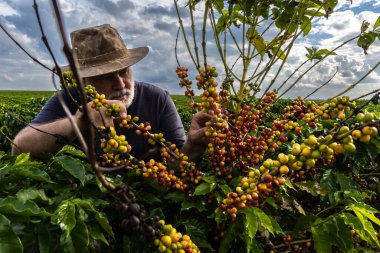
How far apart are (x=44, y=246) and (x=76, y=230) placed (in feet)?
0.44

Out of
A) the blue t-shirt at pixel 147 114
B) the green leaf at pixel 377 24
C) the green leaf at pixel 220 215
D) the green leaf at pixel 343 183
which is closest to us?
the green leaf at pixel 220 215

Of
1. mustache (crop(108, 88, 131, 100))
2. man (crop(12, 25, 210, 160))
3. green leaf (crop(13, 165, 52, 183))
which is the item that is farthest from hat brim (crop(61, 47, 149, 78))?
green leaf (crop(13, 165, 52, 183))

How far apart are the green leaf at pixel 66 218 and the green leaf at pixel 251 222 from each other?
2.65ft

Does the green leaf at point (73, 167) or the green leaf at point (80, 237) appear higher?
the green leaf at point (73, 167)

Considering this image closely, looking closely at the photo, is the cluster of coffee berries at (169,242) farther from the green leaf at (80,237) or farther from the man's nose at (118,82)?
the man's nose at (118,82)

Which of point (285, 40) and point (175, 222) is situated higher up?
point (285, 40)

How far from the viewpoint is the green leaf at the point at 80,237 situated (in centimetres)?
136

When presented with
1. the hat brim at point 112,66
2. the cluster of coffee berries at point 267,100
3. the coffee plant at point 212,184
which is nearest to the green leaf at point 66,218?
the coffee plant at point 212,184

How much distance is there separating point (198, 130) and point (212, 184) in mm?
574

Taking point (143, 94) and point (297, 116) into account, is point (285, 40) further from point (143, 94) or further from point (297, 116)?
point (143, 94)

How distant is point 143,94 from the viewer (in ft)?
13.8

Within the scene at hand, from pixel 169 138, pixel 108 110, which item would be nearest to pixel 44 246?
pixel 108 110

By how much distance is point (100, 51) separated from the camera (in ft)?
11.2

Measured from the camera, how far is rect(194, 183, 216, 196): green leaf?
5.69 feet
